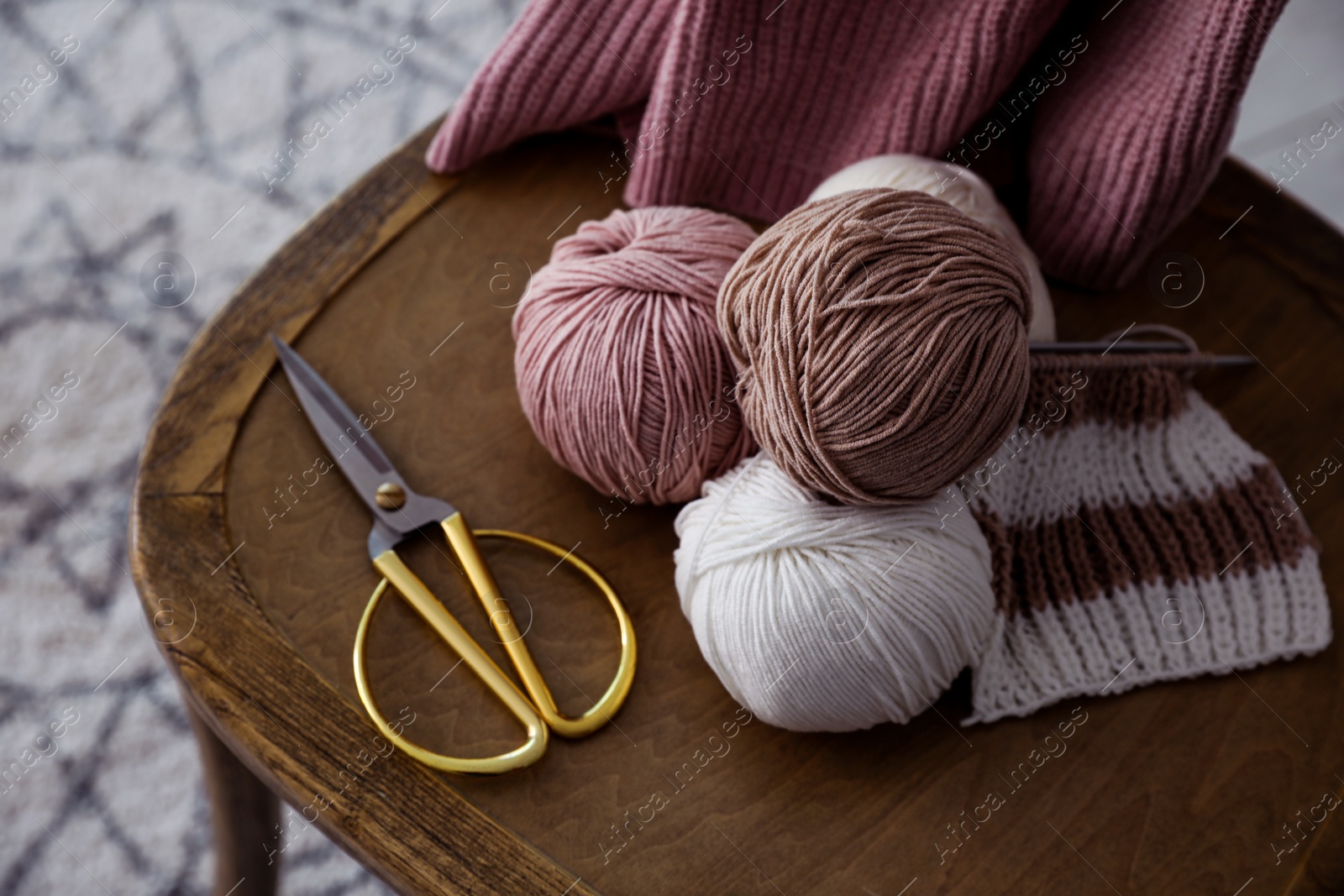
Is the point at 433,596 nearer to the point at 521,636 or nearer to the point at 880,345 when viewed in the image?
the point at 521,636

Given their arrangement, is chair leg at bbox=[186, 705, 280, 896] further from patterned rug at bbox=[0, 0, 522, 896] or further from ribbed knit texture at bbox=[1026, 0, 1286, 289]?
ribbed knit texture at bbox=[1026, 0, 1286, 289]

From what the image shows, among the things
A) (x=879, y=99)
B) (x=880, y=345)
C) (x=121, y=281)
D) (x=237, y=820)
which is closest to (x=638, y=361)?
(x=880, y=345)

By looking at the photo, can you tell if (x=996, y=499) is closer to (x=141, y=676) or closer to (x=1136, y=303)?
(x=1136, y=303)

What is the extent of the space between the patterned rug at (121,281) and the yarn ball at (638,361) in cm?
49

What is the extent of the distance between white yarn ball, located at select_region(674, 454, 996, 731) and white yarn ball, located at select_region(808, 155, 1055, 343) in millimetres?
134

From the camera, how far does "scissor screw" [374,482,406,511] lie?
1.83 feet

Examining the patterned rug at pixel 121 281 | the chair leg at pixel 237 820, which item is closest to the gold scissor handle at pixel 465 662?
the chair leg at pixel 237 820

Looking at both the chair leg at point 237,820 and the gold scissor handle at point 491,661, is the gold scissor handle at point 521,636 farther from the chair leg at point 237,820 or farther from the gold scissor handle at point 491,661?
the chair leg at point 237,820

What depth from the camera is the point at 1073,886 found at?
1.64 feet

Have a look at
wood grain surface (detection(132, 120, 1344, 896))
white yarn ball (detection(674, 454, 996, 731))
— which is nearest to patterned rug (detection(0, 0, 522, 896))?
wood grain surface (detection(132, 120, 1344, 896))

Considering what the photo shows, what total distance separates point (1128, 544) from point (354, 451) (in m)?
0.41

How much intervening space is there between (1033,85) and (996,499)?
27 cm

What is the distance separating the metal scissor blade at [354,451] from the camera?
556 millimetres

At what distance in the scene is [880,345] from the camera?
45 centimetres
